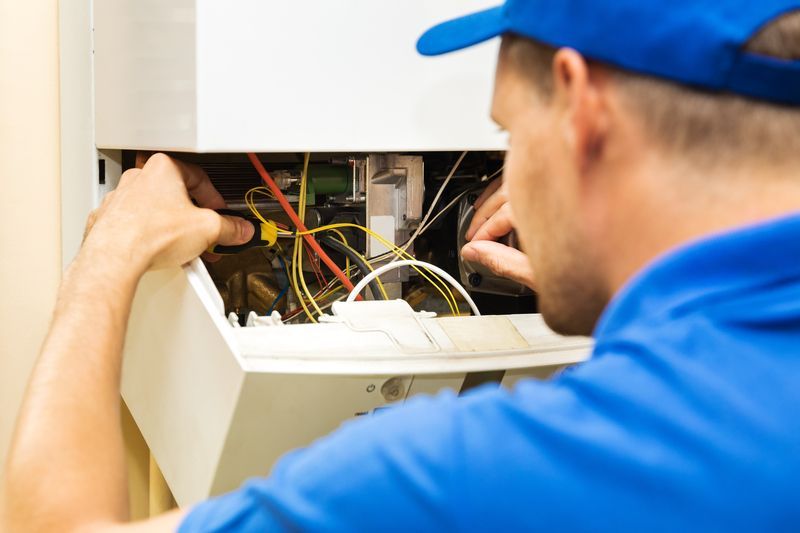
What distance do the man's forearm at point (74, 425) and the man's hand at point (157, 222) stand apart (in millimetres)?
65

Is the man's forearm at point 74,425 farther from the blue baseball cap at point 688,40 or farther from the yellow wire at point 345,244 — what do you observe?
the blue baseball cap at point 688,40

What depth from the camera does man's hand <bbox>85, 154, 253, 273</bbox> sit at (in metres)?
0.95

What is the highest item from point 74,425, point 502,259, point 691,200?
point 691,200

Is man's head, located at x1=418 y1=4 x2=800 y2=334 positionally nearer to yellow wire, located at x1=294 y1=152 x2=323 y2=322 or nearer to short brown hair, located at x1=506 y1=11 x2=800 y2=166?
short brown hair, located at x1=506 y1=11 x2=800 y2=166

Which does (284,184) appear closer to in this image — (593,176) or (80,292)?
(80,292)

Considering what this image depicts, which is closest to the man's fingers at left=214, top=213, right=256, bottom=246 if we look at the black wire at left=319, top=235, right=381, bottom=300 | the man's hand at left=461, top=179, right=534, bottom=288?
the black wire at left=319, top=235, right=381, bottom=300

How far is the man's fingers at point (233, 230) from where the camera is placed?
106cm

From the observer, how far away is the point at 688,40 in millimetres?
573

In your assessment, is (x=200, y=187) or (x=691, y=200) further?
(x=200, y=187)

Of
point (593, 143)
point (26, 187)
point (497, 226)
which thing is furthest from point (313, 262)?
point (593, 143)

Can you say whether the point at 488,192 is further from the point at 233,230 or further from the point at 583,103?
the point at 583,103

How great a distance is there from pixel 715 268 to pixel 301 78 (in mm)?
571

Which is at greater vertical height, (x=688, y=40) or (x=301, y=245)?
(x=688, y=40)

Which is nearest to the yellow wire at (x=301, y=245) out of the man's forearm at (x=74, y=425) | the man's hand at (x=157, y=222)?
the man's hand at (x=157, y=222)
